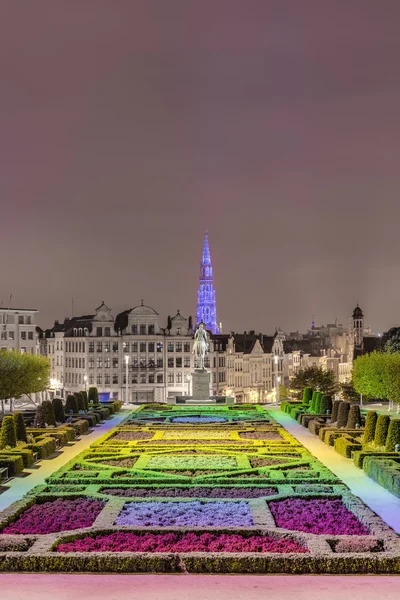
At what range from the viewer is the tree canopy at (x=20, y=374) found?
5878 centimetres

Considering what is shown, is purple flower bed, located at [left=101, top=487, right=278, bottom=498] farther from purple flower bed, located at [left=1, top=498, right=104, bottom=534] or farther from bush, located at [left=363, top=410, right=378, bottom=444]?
bush, located at [left=363, top=410, right=378, bottom=444]

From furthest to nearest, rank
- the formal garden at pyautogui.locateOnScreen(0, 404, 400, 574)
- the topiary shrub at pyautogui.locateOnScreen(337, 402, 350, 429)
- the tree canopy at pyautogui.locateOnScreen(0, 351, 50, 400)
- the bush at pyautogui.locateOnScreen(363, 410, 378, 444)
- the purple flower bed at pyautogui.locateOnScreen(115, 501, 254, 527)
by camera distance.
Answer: the tree canopy at pyautogui.locateOnScreen(0, 351, 50, 400) < the topiary shrub at pyautogui.locateOnScreen(337, 402, 350, 429) < the bush at pyautogui.locateOnScreen(363, 410, 378, 444) < the purple flower bed at pyautogui.locateOnScreen(115, 501, 254, 527) < the formal garden at pyautogui.locateOnScreen(0, 404, 400, 574)

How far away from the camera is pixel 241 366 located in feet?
421

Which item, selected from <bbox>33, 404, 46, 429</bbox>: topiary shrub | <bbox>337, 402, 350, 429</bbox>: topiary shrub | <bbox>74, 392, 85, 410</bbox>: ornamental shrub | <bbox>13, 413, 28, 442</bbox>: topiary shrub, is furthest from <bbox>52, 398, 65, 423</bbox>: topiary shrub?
<bbox>337, 402, 350, 429</bbox>: topiary shrub

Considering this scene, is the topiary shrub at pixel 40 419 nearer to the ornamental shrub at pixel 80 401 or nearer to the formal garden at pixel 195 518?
the formal garden at pixel 195 518

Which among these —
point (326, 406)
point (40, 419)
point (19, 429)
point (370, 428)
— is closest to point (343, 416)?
point (326, 406)

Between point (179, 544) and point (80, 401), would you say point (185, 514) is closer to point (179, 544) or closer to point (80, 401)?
point (179, 544)

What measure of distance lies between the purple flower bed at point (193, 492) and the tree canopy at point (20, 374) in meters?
33.6

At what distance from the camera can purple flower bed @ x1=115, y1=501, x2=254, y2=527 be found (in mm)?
21562

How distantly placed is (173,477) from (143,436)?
50.9 ft

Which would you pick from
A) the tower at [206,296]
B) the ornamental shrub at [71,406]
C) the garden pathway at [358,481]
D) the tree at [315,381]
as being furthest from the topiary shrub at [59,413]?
the tower at [206,296]

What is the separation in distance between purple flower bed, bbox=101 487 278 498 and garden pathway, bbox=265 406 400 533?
3230mm

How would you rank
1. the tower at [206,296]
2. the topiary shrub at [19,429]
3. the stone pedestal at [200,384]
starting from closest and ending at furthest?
the topiary shrub at [19,429]
the stone pedestal at [200,384]
the tower at [206,296]

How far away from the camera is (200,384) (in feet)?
230
